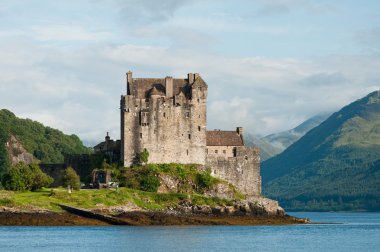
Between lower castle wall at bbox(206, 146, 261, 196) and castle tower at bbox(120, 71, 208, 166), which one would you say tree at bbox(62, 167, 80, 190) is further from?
lower castle wall at bbox(206, 146, 261, 196)

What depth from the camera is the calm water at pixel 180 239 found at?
84.3 m

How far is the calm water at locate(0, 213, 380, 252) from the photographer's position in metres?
84.3

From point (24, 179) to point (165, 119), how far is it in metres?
16.9

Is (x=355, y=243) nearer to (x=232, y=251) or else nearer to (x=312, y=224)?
(x=232, y=251)

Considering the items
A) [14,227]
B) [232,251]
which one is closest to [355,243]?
[232,251]

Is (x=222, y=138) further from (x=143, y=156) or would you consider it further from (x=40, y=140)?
(x=40, y=140)

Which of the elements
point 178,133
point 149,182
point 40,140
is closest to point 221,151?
point 178,133

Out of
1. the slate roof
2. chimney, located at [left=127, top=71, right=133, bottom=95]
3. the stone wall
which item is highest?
chimney, located at [left=127, top=71, right=133, bottom=95]

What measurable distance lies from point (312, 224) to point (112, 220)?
34.1 metres

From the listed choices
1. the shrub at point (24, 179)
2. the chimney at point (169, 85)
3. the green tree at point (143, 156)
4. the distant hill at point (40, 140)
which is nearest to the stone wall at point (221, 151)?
the chimney at point (169, 85)

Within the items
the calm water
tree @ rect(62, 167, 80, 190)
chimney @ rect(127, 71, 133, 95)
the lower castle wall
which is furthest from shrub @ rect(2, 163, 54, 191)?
the lower castle wall

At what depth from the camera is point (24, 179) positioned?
11231 centimetres

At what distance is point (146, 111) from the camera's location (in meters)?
115

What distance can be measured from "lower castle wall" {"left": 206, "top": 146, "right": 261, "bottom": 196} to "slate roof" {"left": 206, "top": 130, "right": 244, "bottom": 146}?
1193 mm
